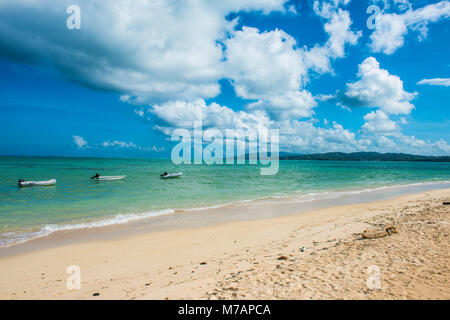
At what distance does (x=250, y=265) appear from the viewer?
7.39 m

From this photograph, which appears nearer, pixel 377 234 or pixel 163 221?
pixel 377 234

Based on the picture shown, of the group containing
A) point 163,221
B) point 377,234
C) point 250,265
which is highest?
point 377,234

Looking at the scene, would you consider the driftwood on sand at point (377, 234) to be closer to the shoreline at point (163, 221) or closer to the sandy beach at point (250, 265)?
the sandy beach at point (250, 265)

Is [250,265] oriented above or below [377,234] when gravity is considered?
below

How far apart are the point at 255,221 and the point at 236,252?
5860 millimetres

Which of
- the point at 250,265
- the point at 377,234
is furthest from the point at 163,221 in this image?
the point at 377,234

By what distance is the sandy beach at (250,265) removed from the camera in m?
5.45

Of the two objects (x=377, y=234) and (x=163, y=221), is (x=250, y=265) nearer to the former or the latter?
(x=377, y=234)

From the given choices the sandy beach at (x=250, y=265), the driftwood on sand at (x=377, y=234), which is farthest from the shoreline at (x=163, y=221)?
the driftwood on sand at (x=377, y=234)

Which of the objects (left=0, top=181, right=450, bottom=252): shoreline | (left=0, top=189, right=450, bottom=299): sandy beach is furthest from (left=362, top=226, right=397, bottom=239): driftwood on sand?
(left=0, top=181, right=450, bottom=252): shoreline

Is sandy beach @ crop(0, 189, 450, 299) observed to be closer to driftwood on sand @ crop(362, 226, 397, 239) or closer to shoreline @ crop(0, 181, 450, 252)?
driftwood on sand @ crop(362, 226, 397, 239)

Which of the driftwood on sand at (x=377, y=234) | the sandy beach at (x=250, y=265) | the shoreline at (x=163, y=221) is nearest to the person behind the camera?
the sandy beach at (x=250, y=265)
